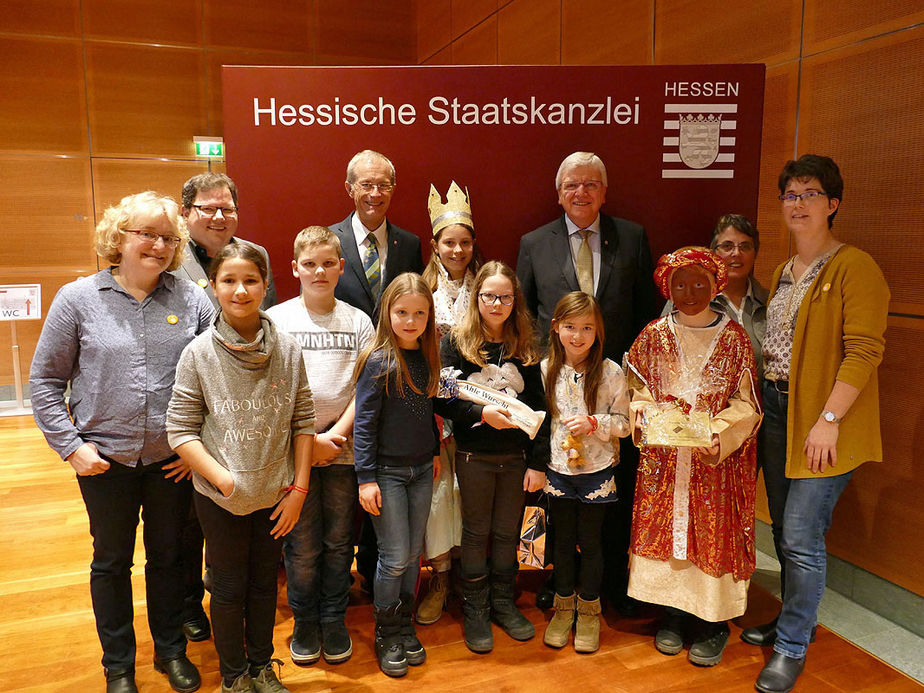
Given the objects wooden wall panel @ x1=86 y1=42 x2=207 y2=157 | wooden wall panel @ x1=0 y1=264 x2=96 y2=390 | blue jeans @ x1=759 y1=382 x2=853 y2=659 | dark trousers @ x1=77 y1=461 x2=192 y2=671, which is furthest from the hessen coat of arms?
wooden wall panel @ x1=0 y1=264 x2=96 y2=390

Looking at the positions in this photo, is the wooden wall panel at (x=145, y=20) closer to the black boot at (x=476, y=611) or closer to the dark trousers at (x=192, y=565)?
the dark trousers at (x=192, y=565)

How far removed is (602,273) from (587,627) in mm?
1514

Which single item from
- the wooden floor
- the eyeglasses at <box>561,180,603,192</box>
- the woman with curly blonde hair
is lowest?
the wooden floor

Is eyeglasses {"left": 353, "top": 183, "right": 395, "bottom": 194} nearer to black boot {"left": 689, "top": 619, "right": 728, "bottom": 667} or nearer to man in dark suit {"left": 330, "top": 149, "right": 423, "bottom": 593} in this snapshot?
man in dark suit {"left": 330, "top": 149, "right": 423, "bottom": 593}

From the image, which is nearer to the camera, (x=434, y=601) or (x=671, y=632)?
(x=671, y=632)

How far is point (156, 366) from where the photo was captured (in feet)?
7.32

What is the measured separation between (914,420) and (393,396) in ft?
7.44

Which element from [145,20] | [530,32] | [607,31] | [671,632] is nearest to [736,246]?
[671,632]

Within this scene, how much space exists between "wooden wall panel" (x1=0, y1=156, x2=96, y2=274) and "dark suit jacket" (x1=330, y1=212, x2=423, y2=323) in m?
5.03

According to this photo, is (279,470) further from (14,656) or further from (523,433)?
(14,656)

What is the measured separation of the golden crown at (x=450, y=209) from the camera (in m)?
2.98

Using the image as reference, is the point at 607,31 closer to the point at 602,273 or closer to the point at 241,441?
the point at 602,273

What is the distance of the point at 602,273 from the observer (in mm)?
3062

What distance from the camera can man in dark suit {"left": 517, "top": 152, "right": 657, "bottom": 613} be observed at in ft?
9.98
